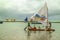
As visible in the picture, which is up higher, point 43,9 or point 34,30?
point 43,9

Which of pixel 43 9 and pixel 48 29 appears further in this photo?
pixel 48 29

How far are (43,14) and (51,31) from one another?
16.9 metres

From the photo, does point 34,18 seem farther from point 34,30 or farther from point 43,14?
point 34,30

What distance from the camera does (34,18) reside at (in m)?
38.3

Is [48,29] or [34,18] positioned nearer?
[34,18]

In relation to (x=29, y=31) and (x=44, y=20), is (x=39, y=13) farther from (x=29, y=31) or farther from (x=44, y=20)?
(x=29, y=31)

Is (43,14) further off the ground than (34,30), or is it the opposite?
(43,14)

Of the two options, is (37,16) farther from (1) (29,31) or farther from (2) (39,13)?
(1) (29,31)

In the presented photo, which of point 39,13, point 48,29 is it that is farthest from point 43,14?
point 48,29

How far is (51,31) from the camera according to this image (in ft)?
174

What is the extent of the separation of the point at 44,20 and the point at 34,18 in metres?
2.31

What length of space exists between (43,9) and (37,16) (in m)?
1.44

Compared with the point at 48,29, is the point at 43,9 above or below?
above

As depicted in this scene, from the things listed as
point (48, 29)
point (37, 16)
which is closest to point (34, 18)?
point (37, 16)
